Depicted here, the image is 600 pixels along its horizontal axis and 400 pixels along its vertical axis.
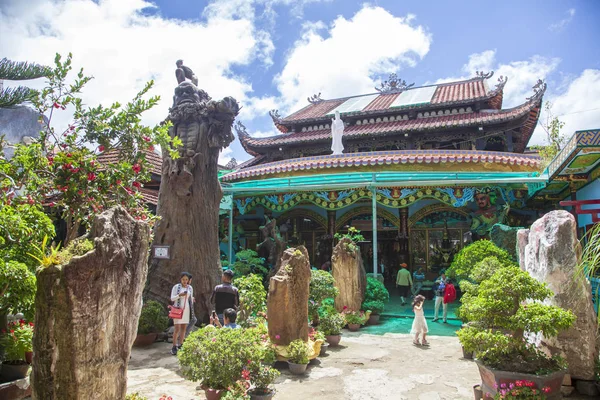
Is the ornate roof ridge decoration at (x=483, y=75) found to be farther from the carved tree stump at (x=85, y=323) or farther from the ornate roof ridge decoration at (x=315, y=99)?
the carved tree stump at (x=85, y=323)

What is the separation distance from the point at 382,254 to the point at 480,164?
15.4 feet

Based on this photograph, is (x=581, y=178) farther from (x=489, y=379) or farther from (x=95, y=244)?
(x=95, y=244)

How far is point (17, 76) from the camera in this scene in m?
5.57

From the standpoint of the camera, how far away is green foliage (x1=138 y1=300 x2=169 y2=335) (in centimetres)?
640

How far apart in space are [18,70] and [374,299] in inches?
299

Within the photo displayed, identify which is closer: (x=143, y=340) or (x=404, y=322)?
(x=143, y=340)

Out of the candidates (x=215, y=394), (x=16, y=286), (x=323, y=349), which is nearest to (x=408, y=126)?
(x=323, y=349)

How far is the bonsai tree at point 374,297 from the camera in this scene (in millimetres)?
8820

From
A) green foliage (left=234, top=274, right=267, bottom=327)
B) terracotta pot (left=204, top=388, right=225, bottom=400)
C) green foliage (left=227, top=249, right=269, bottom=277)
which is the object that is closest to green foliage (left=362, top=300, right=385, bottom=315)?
green foliage (left=234, top=274, right=267, bottom=327)

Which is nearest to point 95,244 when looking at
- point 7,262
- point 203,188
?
point 7,262

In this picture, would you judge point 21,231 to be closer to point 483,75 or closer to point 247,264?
point 247,264

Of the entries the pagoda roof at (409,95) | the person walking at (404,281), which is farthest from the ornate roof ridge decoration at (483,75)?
the person walking at (404,281)

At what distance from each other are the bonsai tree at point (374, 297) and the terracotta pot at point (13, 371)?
6361mm

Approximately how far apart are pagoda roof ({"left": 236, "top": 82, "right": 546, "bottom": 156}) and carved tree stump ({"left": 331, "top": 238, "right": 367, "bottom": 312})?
7.92 meters
